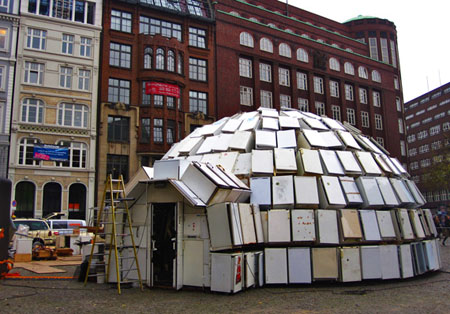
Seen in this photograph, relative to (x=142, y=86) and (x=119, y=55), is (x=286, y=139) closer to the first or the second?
(x=142, y=86)

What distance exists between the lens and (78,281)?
13234 millimetres

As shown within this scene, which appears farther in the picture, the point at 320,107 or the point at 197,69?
the point at 320,107

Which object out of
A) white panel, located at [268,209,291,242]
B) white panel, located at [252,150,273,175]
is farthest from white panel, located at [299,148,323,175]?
white panel, located at [268,209,291,242]

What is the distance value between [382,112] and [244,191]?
5273cm

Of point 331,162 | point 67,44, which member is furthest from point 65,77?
point 331,162

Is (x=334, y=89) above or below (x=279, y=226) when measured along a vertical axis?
above

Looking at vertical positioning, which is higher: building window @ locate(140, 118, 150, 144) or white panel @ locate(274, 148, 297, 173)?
building window @ locate(140, 118, 150, 144)

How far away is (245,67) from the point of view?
4753cm

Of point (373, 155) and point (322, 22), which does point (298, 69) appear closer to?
point (322, 22)

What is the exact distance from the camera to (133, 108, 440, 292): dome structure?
11633 mm

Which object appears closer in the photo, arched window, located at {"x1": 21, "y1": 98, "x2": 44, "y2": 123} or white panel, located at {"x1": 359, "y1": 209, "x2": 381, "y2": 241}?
white panel, located at {"x1": 359, "y1": 209, "x2": 381, "y2": 241}

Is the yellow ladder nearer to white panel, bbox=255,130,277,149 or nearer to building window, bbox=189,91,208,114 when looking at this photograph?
white panel, bbox=255,130,277,149

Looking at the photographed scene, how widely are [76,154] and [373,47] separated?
49763 millimetres

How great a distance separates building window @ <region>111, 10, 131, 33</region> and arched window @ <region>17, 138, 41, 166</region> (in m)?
13.8
